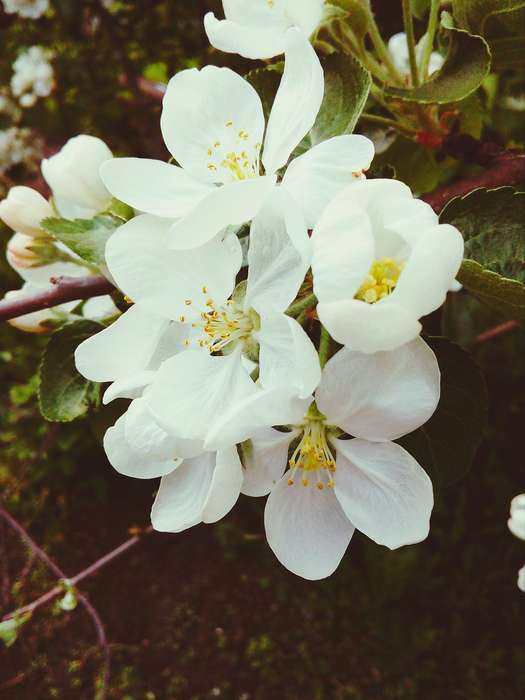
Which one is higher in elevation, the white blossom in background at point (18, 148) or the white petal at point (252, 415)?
the white petal at point (252, 415)

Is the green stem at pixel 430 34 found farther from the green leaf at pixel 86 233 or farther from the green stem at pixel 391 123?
the green leaf at pixel 86 233

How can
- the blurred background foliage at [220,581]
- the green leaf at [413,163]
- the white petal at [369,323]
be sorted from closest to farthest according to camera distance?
the white petal at [369,323] → the green leaf at [413,163] → the blurred background foliage at [220,581]

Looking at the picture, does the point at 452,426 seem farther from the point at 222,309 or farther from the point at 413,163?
the point at 413,163

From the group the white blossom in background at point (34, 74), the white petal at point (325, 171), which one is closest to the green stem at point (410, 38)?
the white petal at point (325, 171)

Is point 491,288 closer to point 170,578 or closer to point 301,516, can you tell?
point 301,516

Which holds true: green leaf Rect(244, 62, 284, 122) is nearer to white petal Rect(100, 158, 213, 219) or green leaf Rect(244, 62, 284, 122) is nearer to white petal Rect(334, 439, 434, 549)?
white petal Rect(100, 158, 213, 219)

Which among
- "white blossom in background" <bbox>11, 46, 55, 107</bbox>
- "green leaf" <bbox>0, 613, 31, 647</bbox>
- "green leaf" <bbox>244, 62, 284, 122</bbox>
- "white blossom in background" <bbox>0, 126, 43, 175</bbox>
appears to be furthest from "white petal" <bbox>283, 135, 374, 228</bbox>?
"white blossom in background" <bbox>0, 126, 43, 175</bbox>

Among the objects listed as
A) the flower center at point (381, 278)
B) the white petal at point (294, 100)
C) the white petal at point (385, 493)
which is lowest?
the white petal at point (385, 493)
